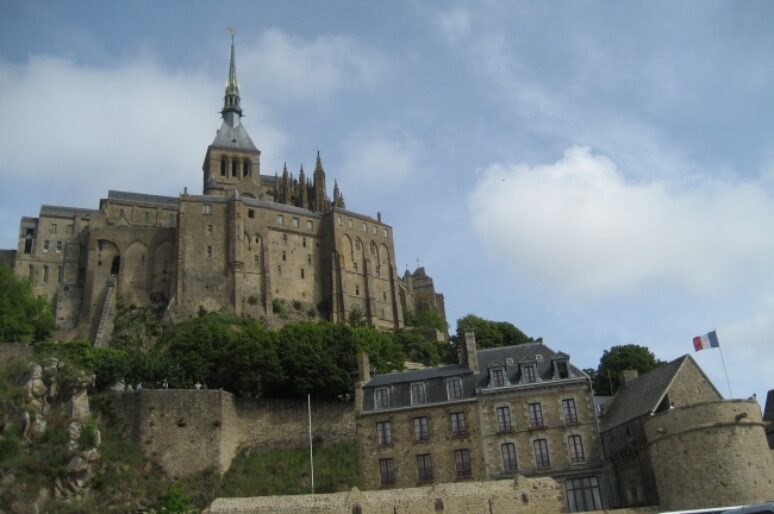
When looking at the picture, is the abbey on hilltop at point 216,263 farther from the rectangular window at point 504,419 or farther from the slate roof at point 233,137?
the rectangular window at point 504,419

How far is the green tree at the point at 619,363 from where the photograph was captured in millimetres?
64750

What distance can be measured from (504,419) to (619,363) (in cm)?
2941

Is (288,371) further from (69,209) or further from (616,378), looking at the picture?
(69,209)

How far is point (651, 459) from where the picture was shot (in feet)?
115

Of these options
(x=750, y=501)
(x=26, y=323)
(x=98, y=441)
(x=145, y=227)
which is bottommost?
(x=750, y=501)

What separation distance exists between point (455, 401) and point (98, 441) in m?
18.5

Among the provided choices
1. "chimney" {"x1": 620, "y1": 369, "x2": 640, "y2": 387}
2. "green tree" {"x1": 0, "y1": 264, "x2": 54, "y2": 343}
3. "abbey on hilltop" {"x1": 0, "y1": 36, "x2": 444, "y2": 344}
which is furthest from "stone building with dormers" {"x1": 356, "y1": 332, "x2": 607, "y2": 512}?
"abbey on hilltop" {"x1": 0, "y1": 36, "x2": 444, "y2": 344}

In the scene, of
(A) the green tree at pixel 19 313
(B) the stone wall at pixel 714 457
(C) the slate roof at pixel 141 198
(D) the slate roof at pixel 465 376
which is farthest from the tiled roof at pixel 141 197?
(B) the stone wall at pixel 714 457

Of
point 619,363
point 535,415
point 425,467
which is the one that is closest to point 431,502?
point 425,467

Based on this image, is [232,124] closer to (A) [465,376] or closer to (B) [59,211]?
(B) [59,211]

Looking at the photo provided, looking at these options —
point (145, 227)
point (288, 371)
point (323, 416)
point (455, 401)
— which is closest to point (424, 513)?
point (455, 401)

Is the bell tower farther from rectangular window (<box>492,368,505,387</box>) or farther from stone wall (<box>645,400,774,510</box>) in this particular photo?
stone wall (<box>645,400,774,510</box>)

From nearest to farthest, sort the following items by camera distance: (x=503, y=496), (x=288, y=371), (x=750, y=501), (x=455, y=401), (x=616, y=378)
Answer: (x=750, y=501), (x=503, y=496), (x=455, y=401), (x=288, y=371), (x=616, y=378)

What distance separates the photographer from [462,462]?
129 feet
